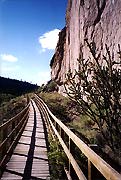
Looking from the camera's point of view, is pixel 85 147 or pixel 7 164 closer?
pixel 85 147

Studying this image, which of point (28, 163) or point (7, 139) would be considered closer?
point (7, 139)

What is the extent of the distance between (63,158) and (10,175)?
133cm

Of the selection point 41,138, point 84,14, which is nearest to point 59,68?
point 84,14

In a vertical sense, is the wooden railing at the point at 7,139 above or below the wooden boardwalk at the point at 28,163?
above

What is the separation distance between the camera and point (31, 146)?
1170 centimetres

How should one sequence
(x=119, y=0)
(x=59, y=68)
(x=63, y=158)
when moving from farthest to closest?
(x=59, y=68) → (x=119, y=0) → (x=63, y=158)

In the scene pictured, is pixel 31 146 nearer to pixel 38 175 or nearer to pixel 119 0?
pixel 38 175

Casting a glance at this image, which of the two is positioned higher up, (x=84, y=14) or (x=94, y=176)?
(x=84, y=14)

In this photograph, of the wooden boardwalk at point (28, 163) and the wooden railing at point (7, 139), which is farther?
the wooden railing at point (7, 139)

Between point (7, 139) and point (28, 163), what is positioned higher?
point (7, 139)

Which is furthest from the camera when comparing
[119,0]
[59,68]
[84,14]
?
[59,68]

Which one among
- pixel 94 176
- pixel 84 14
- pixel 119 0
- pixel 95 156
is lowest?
pixel 94 176

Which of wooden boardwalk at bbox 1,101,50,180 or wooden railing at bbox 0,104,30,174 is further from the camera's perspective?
wooden railing at bbox 0,104,30,174

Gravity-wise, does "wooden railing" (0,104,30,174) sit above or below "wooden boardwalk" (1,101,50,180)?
above
